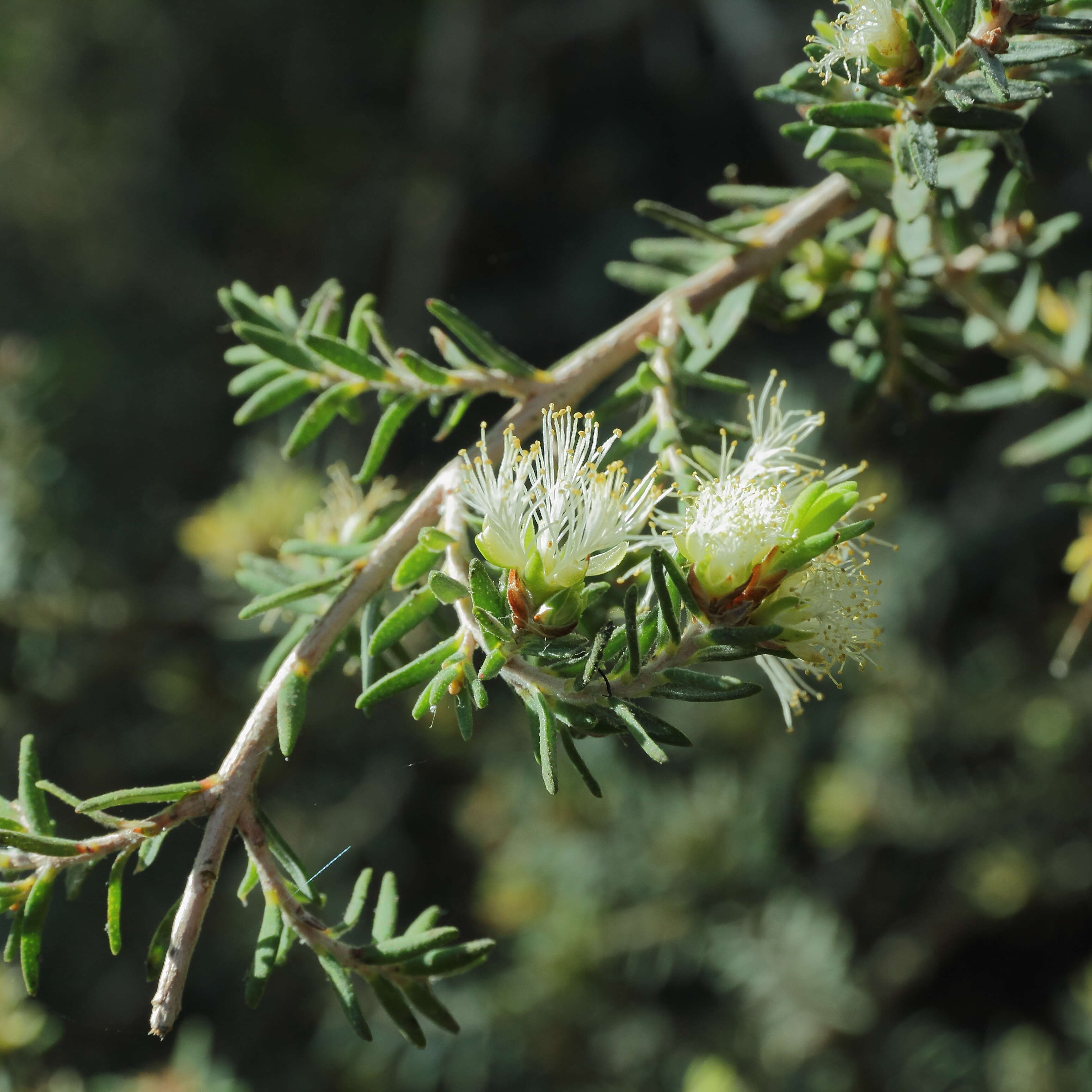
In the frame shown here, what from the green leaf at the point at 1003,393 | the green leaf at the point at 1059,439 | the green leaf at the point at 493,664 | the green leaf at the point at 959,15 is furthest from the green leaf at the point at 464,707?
the green leaf at the point at 1059,439

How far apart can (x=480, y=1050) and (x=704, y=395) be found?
1495 millimetres

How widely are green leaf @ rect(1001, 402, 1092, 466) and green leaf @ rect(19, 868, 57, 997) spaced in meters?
1.13

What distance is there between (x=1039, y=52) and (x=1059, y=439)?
617 mm

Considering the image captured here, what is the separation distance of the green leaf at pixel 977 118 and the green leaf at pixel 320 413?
0.54 m

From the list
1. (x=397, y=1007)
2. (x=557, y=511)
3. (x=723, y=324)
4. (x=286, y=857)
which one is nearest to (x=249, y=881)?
(x=286, y=857)

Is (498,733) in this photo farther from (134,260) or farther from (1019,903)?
(134,260)

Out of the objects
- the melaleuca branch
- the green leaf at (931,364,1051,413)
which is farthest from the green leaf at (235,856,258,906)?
the green leaf at (931,364,1051,413)

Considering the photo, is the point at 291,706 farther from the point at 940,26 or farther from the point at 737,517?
the point at 940,26

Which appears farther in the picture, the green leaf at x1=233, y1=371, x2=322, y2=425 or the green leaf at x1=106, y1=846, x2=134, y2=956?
the green leaf at x1=233, y1=371, x2=322, y2=425

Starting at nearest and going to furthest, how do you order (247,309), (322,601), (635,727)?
1. (635,727)
2. (322,601)
3. (247,309)

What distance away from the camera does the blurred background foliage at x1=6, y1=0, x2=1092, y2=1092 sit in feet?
6.48

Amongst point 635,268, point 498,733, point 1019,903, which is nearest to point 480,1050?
point 498,733

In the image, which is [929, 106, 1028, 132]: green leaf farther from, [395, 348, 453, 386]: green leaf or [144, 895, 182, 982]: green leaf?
[144, 895, 182, 982]: green leaf

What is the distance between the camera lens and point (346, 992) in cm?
74
